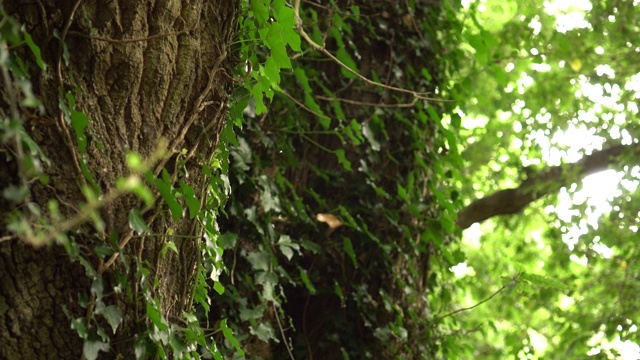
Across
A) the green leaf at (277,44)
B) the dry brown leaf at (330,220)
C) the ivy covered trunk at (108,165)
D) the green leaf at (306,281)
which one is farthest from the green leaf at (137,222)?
the dry brown leaf at (330,220)

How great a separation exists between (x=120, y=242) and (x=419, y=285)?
2562 mm

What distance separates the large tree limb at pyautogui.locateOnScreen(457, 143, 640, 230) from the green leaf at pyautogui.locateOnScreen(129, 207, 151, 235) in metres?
3.80

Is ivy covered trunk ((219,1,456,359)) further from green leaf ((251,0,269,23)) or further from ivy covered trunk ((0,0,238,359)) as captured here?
ivy covered trunk ((0,0,238,359))

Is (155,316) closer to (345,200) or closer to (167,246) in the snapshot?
(167,246)

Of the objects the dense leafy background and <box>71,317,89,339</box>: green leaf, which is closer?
<box>71,317,89,339</box>: green leaf

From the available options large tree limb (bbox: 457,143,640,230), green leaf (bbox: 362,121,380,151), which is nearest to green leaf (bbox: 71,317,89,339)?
green leaf (bbox: 362,121,380,151)

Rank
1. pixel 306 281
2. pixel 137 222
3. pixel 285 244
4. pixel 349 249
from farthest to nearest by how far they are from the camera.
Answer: pixel 349 249 → pixel 306 281 → pixel 285 244 → pixel 137 222

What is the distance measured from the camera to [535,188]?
5406mm

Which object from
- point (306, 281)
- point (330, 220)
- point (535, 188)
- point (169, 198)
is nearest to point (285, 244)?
point (306, 281)

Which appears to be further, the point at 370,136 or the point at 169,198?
the point at 370,136

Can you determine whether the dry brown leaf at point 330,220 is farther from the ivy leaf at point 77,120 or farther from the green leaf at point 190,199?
the ivy leaf at point 77,120

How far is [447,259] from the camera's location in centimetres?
429

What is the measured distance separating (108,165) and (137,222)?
16 cm

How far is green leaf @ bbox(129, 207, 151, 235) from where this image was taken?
183cm
